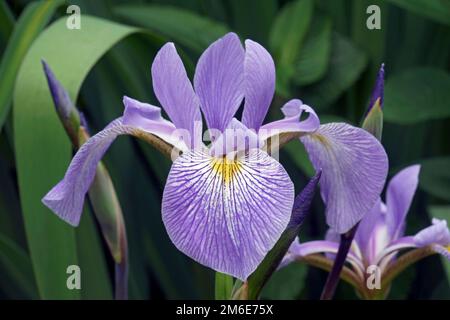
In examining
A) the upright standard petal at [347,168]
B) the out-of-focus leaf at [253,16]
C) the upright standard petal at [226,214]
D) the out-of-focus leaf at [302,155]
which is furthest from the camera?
the out-of-focus leaf at [253,16]

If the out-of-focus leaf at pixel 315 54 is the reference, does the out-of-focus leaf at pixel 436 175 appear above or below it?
below

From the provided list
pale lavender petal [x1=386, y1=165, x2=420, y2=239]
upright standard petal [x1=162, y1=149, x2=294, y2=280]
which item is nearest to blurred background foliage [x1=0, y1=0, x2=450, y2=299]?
pale lavender petal [x1=386, y1=165, x2=420, y2=239]

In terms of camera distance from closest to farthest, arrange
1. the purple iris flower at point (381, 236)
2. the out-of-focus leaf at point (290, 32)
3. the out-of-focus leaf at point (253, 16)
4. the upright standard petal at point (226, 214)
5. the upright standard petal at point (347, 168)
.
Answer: the upright standard petal at point (226, 214) → the upright standard petal at point (347, 168) → the purple iris flower at point (381, 236) → the out-of-focus leaf at point (290, 32) → the out-of-focus leaf at point (253, 16)

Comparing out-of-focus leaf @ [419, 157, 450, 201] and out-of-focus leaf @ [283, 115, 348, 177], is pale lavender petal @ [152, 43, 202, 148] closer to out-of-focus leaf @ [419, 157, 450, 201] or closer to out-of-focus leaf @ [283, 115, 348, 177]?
out-of-focus leaf @ [283, 115, 348, 177]

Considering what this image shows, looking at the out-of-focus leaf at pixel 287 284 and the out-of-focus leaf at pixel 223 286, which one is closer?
the out-of-focus leaf at pixel 223 286

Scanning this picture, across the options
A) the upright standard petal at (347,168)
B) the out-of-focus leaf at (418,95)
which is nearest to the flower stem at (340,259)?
the upright standard petal at (347,168)

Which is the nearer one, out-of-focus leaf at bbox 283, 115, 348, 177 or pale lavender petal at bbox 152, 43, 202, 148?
pale lavender petal at bbox 152, 43, 202, 148

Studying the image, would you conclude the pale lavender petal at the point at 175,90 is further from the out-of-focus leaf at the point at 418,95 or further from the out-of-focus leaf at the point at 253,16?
the out-of-focus leaf at the point at 253,16
